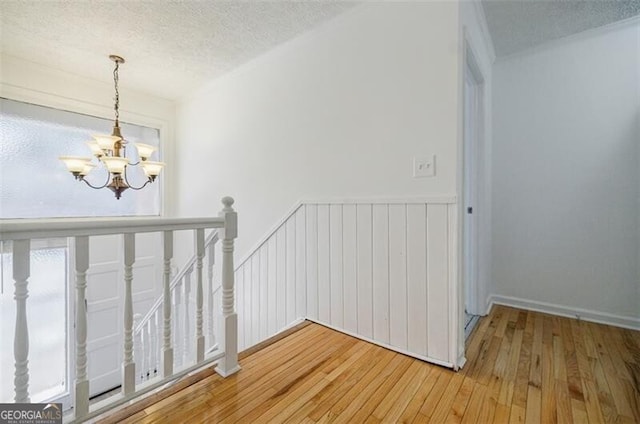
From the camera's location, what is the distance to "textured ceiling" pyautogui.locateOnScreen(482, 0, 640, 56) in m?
1.92

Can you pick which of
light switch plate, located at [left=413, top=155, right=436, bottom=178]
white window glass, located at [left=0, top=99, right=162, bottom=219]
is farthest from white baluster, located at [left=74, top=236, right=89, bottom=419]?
white window glass, located at [left=0, top=99, right=162, bottom=219]

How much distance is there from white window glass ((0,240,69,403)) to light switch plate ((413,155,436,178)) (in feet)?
11.5

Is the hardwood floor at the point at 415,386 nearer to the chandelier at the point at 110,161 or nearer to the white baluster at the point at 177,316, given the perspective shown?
the white baluster at the point at 177,316

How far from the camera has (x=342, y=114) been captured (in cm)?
203

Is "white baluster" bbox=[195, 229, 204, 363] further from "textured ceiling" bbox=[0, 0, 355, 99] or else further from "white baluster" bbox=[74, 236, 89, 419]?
"textured ceiling" bbox=[0, 0, 355, 99]

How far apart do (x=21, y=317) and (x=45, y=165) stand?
2722 mm

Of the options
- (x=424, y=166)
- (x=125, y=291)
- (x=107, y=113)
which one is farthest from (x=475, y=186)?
(x=107, y=113)

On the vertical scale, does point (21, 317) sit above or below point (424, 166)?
below

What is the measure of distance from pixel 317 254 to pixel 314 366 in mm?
791

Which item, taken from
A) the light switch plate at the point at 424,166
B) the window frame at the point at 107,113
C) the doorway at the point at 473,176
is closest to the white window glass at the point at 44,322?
the window frame at the point at 107,113

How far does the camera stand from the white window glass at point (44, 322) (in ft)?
8.53

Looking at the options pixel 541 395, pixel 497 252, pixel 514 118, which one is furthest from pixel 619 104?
pixel 541 395

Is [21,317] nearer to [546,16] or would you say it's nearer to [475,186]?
[475,186]
